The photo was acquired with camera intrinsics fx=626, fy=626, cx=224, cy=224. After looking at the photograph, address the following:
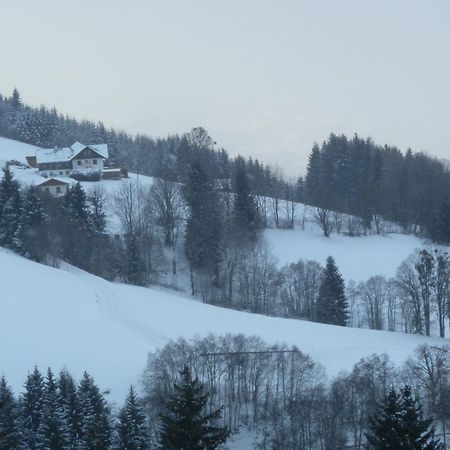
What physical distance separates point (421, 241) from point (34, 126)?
205 ft

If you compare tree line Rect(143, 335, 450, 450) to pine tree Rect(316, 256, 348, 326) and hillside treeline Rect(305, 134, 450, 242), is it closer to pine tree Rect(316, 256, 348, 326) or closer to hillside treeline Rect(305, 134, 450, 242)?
pine tree Rect(316, 256, 348, 326)

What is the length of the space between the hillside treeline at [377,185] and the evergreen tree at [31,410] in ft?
140

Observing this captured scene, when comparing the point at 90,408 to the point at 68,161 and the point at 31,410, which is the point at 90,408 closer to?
the point at 31,410

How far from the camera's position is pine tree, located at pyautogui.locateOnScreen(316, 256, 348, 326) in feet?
135

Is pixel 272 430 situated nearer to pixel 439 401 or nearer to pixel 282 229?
pixel 439 401

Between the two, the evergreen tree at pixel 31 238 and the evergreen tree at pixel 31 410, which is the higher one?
the evergreen tree at pixel 31 238

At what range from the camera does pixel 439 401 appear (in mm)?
24688

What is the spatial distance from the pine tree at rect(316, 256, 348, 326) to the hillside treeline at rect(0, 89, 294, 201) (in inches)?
829

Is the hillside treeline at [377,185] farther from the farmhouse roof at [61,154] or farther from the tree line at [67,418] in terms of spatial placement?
the tree line at [67,418]

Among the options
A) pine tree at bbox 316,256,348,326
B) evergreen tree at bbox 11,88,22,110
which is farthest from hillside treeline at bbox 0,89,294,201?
pine tree at bbox 316,256,348,326

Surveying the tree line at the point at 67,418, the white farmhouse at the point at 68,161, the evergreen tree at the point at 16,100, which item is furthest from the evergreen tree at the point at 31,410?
the evergreen tree at the point at 16,100

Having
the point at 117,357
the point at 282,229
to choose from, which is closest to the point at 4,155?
the point at 282,229

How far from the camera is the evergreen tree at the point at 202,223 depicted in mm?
48000

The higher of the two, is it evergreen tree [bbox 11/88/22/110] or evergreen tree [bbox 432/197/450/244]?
evergreen tree [bbox 11/88/22/110]
